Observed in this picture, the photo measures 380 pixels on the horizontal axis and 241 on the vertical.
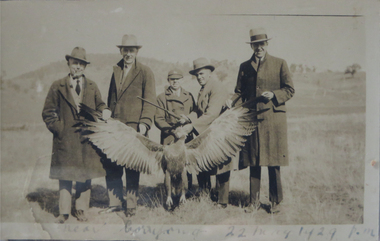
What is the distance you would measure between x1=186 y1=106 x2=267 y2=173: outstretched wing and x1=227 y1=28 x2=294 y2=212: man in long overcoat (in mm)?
99

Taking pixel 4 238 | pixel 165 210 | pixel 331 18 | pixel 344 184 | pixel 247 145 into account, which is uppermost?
pixel 331 18

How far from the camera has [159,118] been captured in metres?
3.16

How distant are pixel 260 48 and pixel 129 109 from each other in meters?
1.58

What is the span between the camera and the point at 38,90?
3256mm

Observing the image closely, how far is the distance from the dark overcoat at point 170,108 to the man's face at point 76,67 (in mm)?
910

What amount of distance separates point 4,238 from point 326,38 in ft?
13.9

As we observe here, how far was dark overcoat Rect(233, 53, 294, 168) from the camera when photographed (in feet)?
10.2

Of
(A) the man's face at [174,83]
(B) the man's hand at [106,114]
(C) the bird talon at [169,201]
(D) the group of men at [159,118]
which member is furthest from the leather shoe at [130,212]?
(A) the man's face at [174,83]

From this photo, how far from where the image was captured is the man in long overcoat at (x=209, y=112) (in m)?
3.13

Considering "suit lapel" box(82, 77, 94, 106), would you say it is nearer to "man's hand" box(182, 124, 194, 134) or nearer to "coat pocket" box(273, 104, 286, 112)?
"man's hand" box(182, 124, 194, 134)

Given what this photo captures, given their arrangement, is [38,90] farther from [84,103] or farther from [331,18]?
[331,18]

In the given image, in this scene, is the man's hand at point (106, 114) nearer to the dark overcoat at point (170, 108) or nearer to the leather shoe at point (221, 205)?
the dark overcoat at point (170, 108)

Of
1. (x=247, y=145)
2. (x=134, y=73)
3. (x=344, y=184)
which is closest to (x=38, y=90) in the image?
(x=134, y=73)

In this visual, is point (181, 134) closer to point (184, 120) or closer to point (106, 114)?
point (184, 120)
